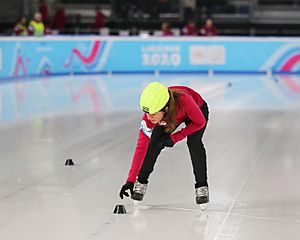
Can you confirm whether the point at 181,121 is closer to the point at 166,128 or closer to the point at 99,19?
the point at 166,128

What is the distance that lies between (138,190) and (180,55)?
1411 centimetres

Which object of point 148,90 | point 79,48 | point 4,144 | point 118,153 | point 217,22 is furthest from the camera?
point 217,22

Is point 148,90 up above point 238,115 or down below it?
above

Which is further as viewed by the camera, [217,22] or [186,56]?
[217,22]

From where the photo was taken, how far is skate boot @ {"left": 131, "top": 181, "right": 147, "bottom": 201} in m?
5.17

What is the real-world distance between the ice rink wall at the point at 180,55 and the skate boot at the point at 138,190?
13.6 m

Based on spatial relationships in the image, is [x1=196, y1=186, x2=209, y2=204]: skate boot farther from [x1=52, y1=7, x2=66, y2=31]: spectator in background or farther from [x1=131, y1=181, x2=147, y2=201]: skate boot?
[x1=52, y1=7, x2=66, y2=31]: spectator in background

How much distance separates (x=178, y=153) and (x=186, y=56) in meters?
11.5

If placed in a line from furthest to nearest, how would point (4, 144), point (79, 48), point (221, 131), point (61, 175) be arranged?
point (79, 48), point (221, 131), point (4, 144), point (61, 175)

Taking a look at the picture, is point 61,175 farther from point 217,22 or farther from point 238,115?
point 217,22

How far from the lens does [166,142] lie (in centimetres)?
481

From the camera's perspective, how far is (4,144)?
8203mm

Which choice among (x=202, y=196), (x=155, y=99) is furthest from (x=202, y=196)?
(x=155, y=99)

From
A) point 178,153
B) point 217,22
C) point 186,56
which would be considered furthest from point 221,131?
point 217,22
